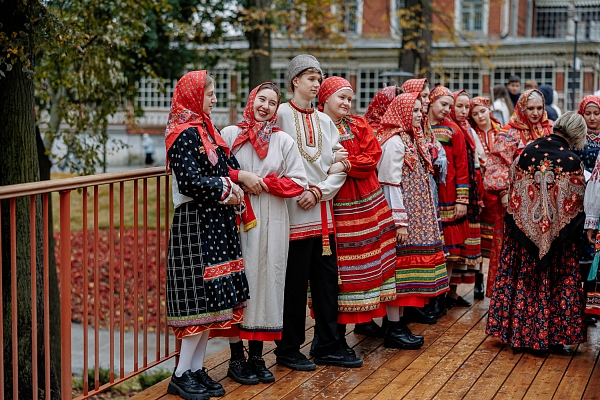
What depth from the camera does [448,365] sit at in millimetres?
4941

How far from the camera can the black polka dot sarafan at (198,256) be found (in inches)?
158

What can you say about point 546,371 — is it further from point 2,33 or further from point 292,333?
point 2,33

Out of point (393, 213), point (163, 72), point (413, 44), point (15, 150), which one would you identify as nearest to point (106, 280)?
point (163, 72)

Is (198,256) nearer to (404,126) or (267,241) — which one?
(267,241)

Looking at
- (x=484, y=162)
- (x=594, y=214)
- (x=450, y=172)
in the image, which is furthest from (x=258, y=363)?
(x=484, y=162)

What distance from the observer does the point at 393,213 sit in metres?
5.15

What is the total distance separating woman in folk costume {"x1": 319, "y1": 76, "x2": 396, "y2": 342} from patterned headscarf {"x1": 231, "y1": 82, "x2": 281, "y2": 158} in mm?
597

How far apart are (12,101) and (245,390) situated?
8.66 ft

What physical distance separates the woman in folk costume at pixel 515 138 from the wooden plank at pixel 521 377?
0.98 m

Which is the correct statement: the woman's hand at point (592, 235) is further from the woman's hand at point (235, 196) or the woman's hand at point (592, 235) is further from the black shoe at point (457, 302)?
the woman's hand at point (235, 196)

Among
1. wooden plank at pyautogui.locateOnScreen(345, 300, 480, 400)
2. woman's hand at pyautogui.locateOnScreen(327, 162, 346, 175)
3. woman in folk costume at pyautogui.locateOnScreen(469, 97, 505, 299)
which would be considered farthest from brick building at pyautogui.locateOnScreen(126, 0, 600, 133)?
woman's hand at pyautogui.locateOnScreen(327, 162, 346, 175)

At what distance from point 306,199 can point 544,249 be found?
5.13 feet

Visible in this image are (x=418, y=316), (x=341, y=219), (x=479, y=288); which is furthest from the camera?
(x=479, y=288)

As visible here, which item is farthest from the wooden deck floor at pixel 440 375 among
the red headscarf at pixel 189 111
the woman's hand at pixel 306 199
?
the red headscarf at pixel 189 111
